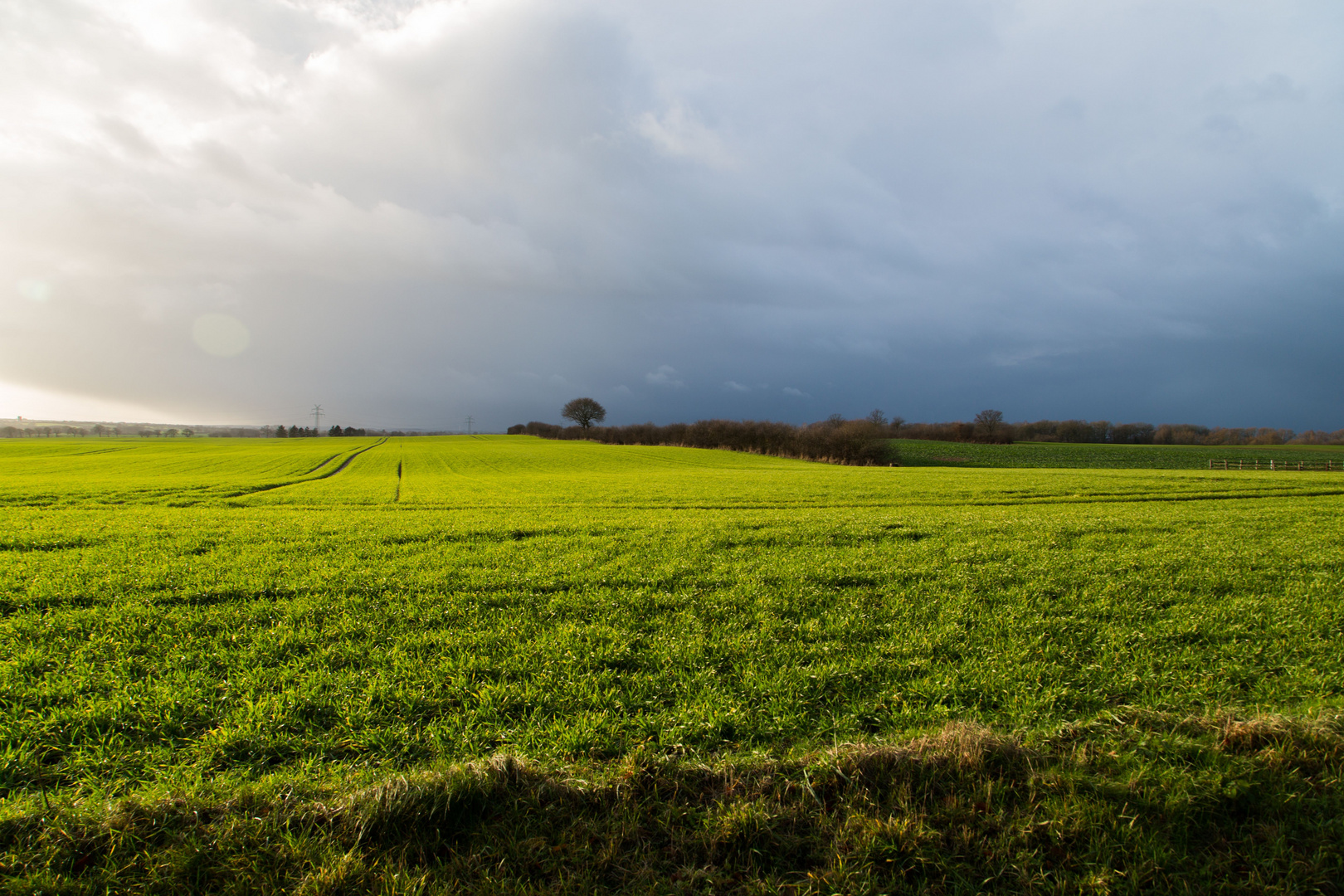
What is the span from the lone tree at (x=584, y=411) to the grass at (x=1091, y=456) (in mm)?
73254

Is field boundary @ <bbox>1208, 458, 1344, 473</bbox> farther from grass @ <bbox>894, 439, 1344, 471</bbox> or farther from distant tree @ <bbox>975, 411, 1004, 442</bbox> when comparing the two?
distant tree @ <bbox>975, 411, 1004, 442</bbox>

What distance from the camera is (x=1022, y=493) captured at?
26.8m

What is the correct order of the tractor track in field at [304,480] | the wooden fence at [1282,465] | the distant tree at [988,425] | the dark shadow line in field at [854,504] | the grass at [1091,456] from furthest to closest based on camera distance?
the distant tree at [988,425], the grass at [1091,456], the wooden fence at [1282,465], the tractor track in field at [304,480], the dark shadow line in field at [854,504]

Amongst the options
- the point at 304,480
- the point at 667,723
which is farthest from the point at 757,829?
the point at 304,480

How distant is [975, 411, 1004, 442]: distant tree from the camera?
4476 inches

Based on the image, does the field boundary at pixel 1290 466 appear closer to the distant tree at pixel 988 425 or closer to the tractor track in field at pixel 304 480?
the distant tree at pixel 988 425

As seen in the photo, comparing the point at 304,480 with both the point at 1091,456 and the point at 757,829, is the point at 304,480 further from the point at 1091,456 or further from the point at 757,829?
the point at 1091,456

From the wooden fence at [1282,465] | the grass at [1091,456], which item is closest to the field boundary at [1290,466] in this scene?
the wooden fence at [1282,465]

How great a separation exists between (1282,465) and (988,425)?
55.1m

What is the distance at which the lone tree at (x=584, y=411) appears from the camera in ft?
443

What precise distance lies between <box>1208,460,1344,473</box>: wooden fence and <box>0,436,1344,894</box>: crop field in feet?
241

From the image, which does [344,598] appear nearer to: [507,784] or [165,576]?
[165,576]

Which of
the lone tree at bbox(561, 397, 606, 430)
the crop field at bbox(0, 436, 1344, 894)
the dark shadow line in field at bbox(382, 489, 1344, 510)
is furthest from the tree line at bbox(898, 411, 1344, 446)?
the crop field at bbox(0, 436, 1344, 894)

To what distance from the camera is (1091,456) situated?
261 ft
